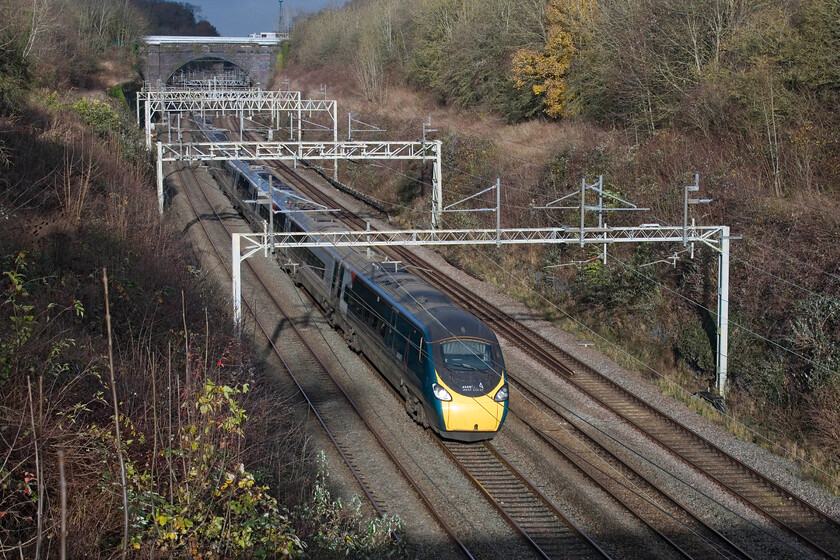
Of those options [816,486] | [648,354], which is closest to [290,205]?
[648,354]

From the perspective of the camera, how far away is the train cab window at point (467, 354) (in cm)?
1265

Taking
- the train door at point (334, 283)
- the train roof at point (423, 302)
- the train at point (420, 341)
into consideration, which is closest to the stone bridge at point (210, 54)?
the train door at point (334, 283)

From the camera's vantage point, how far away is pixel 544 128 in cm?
3497

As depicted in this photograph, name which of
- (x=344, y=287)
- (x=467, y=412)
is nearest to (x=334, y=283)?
(x=344, y=287)

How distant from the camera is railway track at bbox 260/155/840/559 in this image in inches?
423

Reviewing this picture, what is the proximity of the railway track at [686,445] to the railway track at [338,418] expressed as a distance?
11.7 ft

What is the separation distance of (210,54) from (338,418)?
57.9 metres

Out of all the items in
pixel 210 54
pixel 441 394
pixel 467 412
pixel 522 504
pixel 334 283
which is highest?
pixel 210 54

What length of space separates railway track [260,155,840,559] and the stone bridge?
5075cm

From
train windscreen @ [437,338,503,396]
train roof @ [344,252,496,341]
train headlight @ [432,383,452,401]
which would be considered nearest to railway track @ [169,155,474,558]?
train headlight @ [432,383,452,401]

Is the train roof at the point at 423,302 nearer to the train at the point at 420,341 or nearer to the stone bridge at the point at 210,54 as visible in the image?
the train at the point at 420,341

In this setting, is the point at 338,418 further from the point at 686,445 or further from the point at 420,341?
the point at 686,445

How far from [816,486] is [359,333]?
29.6ft

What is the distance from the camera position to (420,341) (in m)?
13.1
